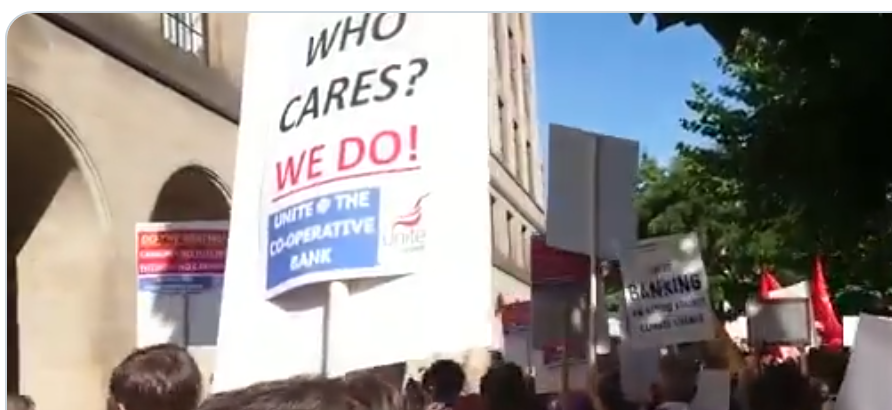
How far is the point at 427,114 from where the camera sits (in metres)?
2.80

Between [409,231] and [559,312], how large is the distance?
0.45 m

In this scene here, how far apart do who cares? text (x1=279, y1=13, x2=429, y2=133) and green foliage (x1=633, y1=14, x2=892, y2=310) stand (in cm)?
47

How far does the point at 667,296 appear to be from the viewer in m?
3.22

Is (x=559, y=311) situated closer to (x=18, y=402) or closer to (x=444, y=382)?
(x=444, y=382)

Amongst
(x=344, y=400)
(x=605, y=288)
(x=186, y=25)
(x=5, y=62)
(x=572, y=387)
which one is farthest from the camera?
(x=605, y=288)

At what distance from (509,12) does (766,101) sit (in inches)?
30.8

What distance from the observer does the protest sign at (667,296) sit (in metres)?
3.08

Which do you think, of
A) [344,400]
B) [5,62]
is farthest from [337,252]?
[344,400]

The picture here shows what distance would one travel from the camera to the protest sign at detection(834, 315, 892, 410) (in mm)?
3002

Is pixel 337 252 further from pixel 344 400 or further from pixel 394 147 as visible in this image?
pixel 344 400

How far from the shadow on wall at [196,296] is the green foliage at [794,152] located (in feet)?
2.67

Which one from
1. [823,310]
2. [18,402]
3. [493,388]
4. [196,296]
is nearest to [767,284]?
[823,310]

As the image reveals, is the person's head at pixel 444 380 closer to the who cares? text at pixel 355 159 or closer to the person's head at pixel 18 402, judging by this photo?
the who cares? text at pixel 355 159

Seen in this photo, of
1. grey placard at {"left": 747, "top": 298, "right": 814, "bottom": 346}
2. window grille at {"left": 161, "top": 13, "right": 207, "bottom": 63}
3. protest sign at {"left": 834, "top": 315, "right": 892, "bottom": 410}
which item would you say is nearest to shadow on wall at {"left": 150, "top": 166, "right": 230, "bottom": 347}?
window grille at {"left": 161, "top": 13, "right": 207, "bottom": 63}
